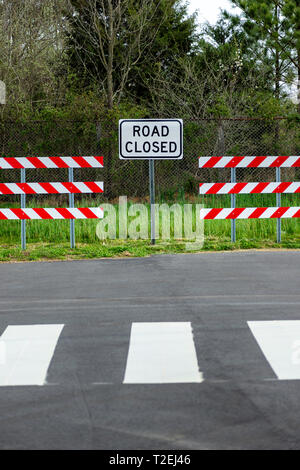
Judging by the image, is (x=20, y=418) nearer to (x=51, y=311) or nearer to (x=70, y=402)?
(x=70, y=402)

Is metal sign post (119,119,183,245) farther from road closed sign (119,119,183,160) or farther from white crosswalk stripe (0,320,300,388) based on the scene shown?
white crosswalk stripe (0,320,300,388)

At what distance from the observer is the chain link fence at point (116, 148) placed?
819 inches

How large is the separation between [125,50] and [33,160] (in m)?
15.6

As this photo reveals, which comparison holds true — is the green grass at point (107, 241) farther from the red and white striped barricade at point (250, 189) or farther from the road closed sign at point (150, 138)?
the road closed sign at point (150, 138)

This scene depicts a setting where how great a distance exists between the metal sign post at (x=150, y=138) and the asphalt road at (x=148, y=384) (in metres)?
3.10

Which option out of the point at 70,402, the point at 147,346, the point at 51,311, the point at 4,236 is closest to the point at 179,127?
the point at 4,236

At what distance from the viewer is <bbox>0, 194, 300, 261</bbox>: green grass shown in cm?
1356

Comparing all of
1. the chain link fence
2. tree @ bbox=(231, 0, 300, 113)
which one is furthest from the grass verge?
tree @ bbox=(231, 0, 300, 113)

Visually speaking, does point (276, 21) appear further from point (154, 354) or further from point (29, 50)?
point (154, 354)
